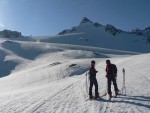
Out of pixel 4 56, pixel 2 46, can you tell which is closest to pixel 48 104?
pixel 4 56

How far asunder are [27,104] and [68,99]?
260cm

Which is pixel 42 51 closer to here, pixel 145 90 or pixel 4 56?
pixel 4 56

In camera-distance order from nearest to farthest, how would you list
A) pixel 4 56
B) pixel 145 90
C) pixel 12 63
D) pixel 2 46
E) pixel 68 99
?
pixel 68 99 → pixel 145 90 → pixel 12 63 → pixel 4 56 → pixel 2 46

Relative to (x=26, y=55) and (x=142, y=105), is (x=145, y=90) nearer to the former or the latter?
(x=142, y=105)

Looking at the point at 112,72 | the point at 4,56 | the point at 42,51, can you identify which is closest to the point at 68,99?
the point at 112,72

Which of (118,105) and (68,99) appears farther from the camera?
(68,99)

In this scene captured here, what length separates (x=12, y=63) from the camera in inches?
3693

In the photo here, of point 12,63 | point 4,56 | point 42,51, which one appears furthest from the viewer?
point 42,51

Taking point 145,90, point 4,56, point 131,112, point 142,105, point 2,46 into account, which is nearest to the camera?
point 131,112

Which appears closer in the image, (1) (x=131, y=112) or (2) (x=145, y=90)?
(1) (x=131, y=112)

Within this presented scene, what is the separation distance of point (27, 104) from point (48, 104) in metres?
1.56

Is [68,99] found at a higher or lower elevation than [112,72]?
lower

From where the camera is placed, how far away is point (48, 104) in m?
18.2

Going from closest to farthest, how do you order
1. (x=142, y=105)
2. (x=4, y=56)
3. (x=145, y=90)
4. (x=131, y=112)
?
(x=131, y=112), (x=142, y=105), (x=145, y=90), (x=4, y=56)
